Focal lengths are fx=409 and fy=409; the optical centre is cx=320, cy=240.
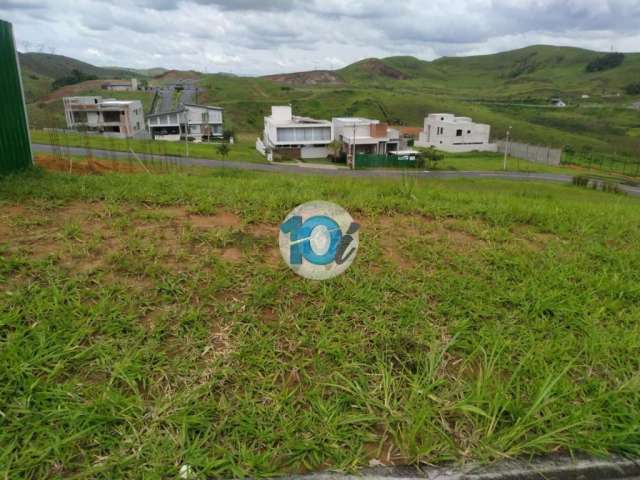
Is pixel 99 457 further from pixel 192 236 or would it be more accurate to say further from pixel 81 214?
pixel 81 214

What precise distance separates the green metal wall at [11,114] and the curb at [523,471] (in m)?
Answer: 5.05

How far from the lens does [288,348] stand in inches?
84.1

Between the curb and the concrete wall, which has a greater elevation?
the curb

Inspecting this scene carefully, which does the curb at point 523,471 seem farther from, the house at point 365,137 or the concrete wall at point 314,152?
the concrete wall at point 314,152

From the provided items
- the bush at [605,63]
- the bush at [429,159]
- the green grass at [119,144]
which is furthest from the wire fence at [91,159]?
the bush at [605,63]

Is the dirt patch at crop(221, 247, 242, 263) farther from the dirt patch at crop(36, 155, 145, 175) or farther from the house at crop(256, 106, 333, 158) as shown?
the house at crop(256, 106, 333, 158)

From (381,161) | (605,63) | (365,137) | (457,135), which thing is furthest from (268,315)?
(605,63)

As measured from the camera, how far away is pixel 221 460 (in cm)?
156

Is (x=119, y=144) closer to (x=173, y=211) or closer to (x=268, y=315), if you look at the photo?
(x=173, y=211)

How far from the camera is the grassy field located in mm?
1655

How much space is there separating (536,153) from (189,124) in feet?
111

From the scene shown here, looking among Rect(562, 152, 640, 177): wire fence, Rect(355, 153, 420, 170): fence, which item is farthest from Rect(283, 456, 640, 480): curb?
Rect(562, 152, 640, 177): wire fence

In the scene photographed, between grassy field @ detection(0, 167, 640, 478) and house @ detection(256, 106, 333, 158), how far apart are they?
30.0 m

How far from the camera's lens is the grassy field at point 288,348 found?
1655mm
